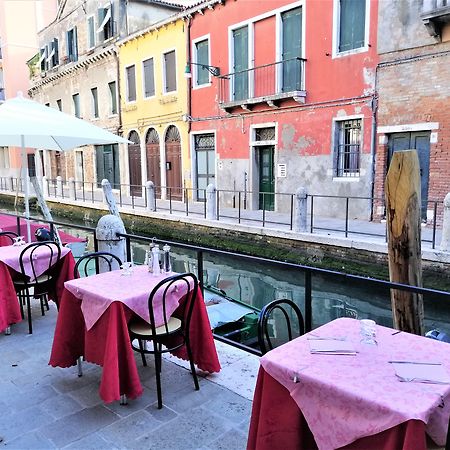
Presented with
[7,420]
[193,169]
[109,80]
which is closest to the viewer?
[7,420]

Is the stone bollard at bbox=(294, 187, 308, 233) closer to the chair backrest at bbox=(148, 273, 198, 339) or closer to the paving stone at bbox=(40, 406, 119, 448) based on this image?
the chair backrest at bbox=(148, 273, 198, 339)

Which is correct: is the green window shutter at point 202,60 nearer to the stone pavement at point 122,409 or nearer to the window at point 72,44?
the window at point 72,44

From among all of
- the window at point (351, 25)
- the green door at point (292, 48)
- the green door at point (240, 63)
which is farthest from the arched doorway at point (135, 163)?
the window at point (351, 25)

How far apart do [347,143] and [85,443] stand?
10662 mm

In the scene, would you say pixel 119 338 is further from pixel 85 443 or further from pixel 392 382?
pixel 392 382

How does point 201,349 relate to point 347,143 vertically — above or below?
below

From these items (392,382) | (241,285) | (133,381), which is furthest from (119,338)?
(241,285)

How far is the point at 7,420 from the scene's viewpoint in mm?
2645

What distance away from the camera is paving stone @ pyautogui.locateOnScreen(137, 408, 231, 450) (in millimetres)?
2410

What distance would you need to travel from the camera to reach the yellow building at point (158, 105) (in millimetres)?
16484

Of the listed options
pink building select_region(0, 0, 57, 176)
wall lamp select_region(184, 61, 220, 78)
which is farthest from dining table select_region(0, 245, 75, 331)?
pink building select_region(0, 0, 57, 176)

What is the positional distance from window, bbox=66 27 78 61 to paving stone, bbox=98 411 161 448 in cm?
2373

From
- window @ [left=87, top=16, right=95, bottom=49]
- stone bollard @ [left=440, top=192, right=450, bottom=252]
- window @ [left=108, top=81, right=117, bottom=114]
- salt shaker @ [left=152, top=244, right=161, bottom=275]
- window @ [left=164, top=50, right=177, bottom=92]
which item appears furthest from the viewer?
window @ [left=87, top=16, right=95, bottom=49]

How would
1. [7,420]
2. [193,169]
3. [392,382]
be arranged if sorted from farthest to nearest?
[193,169]
[7,420]
[392,382]
